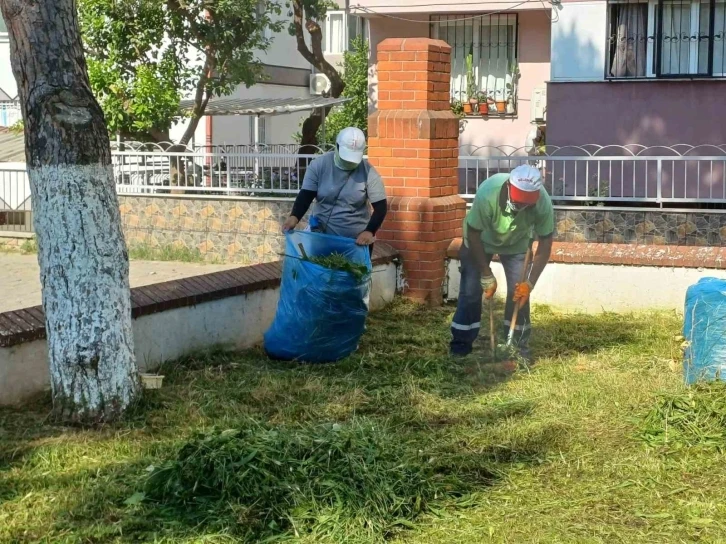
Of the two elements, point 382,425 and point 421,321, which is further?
point 421,321

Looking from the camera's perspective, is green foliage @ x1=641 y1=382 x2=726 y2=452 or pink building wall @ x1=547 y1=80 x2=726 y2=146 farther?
pink building wall @ x1=547 y1=80 x2=726 y2=146

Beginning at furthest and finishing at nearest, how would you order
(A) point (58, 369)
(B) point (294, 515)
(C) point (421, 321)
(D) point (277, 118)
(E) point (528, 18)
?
(D) point (277, 118) → (E) point (528, 18) → (C) point (421, 321) → (A) point (58, 369) → (B) point (294, 515)

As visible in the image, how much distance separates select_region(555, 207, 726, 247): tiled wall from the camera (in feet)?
37.2

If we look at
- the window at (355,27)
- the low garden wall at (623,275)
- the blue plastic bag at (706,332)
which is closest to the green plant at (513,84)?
the low garden wall at (623,275)

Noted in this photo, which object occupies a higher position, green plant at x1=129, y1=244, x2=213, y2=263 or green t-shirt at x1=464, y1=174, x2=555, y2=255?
green t-shirt at x1=464, y1=174, x2=555, y2=255

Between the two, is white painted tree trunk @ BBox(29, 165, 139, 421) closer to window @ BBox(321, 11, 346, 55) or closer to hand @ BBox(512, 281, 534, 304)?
hand @ BBox(512, 281, 534, 304)

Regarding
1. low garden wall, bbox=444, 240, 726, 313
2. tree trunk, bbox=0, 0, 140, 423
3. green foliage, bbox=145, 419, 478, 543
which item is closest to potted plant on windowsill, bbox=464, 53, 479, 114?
low garden wall, bbox=444, 240, 726, 313

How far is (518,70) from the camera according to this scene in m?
18.9

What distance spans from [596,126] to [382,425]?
11.2m

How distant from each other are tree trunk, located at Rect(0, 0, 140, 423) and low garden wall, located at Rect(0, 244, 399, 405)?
38 cm

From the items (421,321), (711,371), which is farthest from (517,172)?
(421,321)

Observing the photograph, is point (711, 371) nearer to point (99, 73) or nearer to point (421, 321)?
point (421, 321)

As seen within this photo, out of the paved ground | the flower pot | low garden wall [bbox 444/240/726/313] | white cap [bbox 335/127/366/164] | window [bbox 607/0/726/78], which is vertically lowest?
the paved ground

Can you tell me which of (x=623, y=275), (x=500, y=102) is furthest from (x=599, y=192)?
(x=500, y=102)
